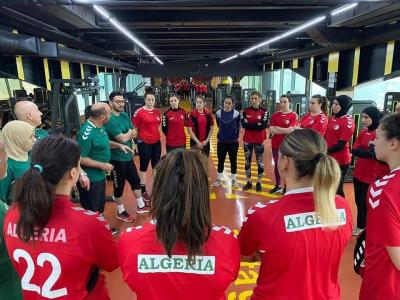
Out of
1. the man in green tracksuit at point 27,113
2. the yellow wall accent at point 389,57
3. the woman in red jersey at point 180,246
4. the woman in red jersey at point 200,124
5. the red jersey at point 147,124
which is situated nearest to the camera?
the woman in red jersey at point 180,246

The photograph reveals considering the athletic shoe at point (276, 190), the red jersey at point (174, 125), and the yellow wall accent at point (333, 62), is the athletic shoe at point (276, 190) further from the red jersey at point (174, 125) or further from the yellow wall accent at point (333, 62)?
the yellow wall accent at point (333, 62)

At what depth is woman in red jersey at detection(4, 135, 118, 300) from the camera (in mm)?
1242

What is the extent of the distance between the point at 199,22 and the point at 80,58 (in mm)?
4183

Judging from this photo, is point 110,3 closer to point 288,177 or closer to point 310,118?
point 310,118

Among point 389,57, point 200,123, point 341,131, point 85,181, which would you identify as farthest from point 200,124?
point 389,57

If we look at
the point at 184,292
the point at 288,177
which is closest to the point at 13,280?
the point at 184,292

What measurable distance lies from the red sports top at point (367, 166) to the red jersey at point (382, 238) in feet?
6.49

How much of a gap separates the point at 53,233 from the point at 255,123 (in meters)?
4.25

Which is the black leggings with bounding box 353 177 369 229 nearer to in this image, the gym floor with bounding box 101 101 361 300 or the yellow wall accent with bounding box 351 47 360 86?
the gym floor with bounding box 101 101 361 300

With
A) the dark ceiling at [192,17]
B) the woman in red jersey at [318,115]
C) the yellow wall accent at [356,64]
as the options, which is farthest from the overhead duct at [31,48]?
the yellow wall accent at [356,64]

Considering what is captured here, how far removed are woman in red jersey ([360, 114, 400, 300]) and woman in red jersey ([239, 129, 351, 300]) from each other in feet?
0.42

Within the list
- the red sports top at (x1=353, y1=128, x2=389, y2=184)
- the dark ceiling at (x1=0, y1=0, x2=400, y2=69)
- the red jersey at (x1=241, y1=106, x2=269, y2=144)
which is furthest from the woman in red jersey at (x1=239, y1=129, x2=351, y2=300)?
the red jersey at (x1=241, y1=106, x2=269, y2=144)

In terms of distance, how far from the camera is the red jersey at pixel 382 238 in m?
1.31

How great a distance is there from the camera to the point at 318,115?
4562mm
